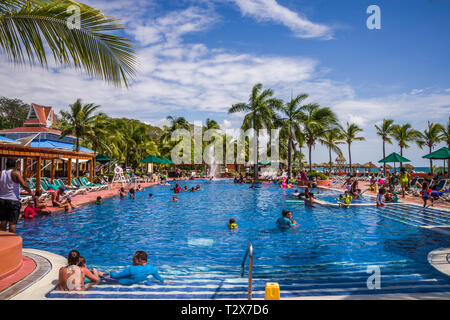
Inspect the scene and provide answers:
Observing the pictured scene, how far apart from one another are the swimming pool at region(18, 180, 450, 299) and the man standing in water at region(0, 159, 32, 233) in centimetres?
179

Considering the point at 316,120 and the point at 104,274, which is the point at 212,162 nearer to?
the point at 316,120

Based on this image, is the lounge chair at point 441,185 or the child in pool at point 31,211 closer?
the child in pool at point 31,211

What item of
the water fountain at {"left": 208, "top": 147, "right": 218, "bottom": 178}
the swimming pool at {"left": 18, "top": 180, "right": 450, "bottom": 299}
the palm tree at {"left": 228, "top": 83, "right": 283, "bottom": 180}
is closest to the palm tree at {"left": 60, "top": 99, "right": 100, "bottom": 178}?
the swimming pool at {"left": 18, "top": 180, "right": 450, "bottom": 299}

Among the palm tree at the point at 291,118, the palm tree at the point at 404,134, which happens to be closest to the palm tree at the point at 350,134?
the palm tree at the point at 404,134

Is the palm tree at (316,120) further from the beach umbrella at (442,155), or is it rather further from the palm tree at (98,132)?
the palm tree at (98,132)

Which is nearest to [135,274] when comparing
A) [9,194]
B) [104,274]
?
[104,274]

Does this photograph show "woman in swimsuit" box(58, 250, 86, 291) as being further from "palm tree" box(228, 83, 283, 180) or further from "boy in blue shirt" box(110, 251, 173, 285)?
"palm tree" box(228, 83, 283, 180)

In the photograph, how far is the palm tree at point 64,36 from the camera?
4.52 meters

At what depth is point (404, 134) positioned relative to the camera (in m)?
42.7

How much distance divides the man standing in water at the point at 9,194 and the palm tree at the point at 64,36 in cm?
254

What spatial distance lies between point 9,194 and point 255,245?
6210 mm

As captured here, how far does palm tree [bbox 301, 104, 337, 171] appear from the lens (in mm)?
32844

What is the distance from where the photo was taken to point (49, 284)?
181 inches
